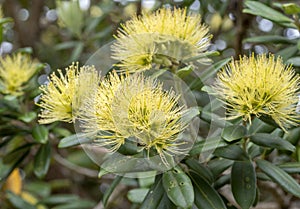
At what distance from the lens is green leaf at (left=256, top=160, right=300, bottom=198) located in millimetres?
968

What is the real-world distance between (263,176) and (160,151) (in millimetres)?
375

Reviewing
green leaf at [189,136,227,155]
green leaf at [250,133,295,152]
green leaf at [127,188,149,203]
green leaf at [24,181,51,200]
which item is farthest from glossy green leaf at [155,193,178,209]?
green leaf at [24,181,51,200]

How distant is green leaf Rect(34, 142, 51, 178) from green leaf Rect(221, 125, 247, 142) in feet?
1.86

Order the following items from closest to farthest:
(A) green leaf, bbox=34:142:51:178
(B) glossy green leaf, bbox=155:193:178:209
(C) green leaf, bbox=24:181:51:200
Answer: (B) glossy green leaf, bbox=155:193:178:209
(A) green leaf, bbox=34:142:51:178
(C) green leaf, bbox=24:181:51:200

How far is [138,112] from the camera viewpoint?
84cm

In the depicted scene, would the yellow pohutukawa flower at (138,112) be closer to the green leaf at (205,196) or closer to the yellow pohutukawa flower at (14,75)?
the green leaf at (205,196)

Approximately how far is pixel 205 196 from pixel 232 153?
0.11 m

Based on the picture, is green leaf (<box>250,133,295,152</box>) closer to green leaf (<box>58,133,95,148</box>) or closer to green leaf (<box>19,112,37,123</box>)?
green leaf (<box>58,133,95,148</box>)

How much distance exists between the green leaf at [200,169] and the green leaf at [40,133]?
41 centimetres

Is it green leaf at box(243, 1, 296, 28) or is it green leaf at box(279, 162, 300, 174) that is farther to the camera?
green leaf at box(243, 1, 296, 28)

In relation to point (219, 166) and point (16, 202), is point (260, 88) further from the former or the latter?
point (16, 202)

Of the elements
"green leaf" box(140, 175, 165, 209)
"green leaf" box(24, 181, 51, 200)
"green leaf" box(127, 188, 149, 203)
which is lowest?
"green leaf" box(24, 181, 51, 200)

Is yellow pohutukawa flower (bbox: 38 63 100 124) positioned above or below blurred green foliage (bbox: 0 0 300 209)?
above

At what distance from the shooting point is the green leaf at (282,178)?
0.97 meters
